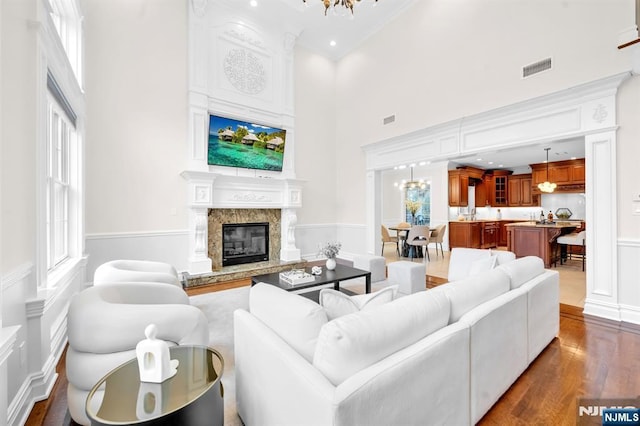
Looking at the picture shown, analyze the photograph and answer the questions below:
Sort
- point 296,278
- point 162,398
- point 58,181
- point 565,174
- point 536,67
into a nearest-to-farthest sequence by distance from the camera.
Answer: point 162,398 < point 58,181 < point 296,278 < point 536,67 < point 565,174

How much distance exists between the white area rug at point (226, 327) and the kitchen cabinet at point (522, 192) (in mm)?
9230

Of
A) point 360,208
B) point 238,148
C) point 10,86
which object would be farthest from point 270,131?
point 10,86

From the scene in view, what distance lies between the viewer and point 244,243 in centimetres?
590

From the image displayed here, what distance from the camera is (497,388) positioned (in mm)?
1826

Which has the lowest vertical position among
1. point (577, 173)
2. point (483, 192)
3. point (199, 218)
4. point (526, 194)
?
point (199, 218)

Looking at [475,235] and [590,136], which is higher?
[590,136]

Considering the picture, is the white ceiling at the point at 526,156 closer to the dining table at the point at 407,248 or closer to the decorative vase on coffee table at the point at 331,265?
the dining table at the point at 407,248

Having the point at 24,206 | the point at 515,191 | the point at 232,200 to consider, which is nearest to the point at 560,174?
the point at 515,191

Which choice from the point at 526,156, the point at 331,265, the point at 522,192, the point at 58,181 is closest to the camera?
the point at 58,181

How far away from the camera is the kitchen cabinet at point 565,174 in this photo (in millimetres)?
7594

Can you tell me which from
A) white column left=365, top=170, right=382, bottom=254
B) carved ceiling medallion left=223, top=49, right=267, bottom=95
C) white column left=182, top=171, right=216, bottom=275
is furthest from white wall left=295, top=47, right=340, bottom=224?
white column left=182, top=171, right=216, bottom=275

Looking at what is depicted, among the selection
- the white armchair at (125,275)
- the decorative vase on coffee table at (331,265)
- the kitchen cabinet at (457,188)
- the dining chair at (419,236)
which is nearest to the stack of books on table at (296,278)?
the decorative vase on coffee table at (331,265)

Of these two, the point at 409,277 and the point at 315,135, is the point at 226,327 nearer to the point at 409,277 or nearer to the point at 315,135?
the point at 409,277

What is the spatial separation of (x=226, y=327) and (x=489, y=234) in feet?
28.0
